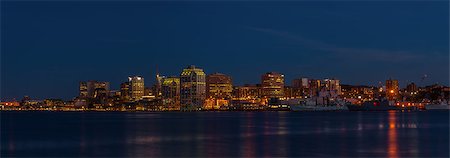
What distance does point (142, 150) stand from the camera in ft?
138

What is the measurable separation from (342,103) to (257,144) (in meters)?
153

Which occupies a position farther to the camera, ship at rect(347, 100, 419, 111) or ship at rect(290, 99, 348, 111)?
ship at rect(290, 99, 348, 111)

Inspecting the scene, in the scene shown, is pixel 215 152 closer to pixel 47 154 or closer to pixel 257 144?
pixel 257 144

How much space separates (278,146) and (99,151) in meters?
11.9

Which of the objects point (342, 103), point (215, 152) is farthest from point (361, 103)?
point (215, 152)

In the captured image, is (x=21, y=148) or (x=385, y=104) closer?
(x=21, y=148)

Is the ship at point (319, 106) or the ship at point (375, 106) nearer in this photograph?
the ship at point (375, 106)

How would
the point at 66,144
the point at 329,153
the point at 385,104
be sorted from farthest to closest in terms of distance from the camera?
the point at 385,104, the point at 66,144, the point at 329,153

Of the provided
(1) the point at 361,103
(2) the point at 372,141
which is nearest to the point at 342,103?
(1) the point at 361,103

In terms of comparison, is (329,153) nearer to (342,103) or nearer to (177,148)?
(177,148)

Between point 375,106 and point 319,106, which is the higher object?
point 319,106

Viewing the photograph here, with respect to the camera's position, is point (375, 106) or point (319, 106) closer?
point (375, 106)

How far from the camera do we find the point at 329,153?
38.8 metres

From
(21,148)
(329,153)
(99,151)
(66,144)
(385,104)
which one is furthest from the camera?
(385,104)
